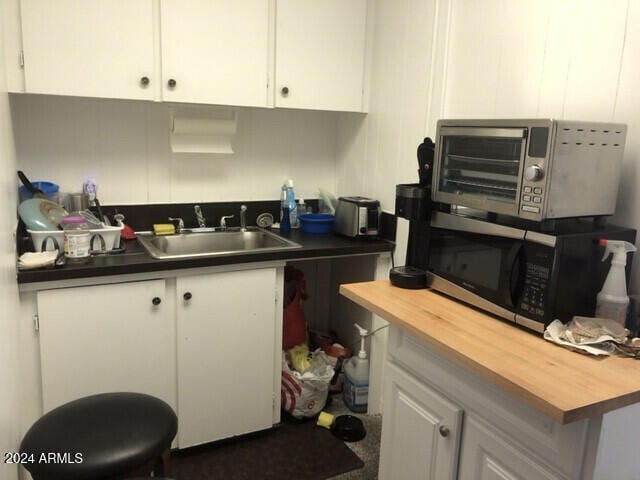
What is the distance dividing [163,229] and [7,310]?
3.43ft

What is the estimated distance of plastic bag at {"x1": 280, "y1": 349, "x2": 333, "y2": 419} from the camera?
244 cm

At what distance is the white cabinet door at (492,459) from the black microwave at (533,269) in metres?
0.30

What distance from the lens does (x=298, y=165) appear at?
A: 2.82m

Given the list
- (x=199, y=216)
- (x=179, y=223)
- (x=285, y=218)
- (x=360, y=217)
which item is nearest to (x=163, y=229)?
(x=179, y=223)

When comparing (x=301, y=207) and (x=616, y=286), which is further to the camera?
(x=301, y=207)

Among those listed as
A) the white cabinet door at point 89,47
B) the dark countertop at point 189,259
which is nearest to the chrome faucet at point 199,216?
the dark countertop at point 189,259

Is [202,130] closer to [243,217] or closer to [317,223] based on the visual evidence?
[243,217]

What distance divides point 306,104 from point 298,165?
0.44 metres

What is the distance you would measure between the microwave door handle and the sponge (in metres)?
1.59

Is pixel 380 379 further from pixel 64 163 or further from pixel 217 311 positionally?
pixel 64 163

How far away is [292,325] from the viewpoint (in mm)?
2537

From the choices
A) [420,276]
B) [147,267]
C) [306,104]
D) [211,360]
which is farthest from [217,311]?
[306,104]

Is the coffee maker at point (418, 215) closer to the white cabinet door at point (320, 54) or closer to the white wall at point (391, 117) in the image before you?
the white wall at point (391, 117)

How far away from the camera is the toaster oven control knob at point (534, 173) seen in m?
1.30
